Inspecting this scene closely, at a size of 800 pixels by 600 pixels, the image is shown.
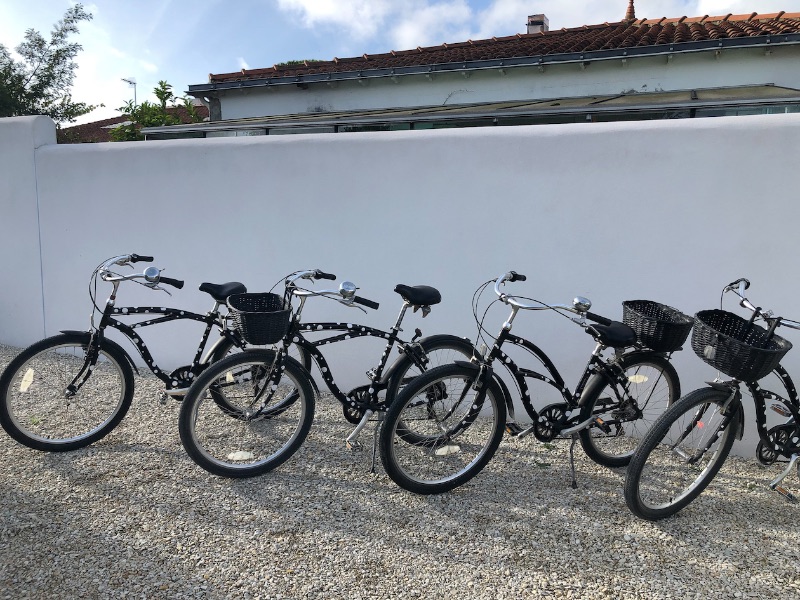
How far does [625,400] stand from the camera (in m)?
3.08

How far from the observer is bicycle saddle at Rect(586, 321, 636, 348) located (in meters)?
2.77

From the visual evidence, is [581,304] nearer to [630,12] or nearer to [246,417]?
[246,417]

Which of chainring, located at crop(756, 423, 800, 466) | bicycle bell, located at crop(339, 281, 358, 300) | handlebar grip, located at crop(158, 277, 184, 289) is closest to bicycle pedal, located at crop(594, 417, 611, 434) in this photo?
chainring, located at crop(756, 423, 800, 466)

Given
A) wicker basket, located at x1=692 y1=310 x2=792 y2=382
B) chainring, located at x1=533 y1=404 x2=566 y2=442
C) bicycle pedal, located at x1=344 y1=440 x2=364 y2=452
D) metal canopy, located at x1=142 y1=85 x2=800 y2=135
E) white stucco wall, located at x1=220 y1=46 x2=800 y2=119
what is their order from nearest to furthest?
wicker basket, located at x1=692 y1=310 x2=792 y2=382
chainring, located at x1=533 y1=404 x2=566 y2=442
bicycle pedal, located at x1=344 y1=440 x2=364 y2=452
metal canopy, located at x1=142 y1=85 x2=800 y2=135
white stucco wall, located at x1=220 y1=46 x2=800 y2=119

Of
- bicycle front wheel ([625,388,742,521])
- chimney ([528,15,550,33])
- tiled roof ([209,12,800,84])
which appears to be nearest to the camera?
bicycle front wheel ([625,388,742,521])

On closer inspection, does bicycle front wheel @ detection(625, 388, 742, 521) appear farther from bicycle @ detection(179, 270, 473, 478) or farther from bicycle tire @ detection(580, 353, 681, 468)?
bicycle @ detection(179, 270, 473, 478)

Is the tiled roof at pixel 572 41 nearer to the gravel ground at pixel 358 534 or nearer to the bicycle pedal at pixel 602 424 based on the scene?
the bicycle pedal at pixel 602 424

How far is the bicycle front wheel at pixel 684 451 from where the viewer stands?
254cm

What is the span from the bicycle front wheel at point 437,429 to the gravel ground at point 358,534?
0.39 ft

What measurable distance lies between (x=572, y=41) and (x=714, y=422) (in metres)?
7.55

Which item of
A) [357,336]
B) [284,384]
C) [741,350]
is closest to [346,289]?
[357,336]

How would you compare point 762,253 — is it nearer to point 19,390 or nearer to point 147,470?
point 147,470

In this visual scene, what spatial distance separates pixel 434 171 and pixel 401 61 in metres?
6.36

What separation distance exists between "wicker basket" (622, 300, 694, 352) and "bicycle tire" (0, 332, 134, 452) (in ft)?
9.65
